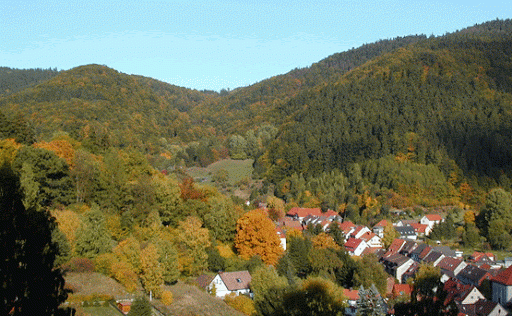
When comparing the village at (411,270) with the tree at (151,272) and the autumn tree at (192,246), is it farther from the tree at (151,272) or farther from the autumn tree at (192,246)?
the tree at (151,272)

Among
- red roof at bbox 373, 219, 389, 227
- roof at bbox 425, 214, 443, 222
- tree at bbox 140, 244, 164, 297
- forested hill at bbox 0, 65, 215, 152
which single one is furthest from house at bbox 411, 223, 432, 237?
forested hill at bbox 0, 65, 215, 152

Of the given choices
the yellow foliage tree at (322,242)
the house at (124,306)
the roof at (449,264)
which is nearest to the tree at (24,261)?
the house at (124,306)

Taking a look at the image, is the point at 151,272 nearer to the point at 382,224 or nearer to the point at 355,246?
the point at 355,246

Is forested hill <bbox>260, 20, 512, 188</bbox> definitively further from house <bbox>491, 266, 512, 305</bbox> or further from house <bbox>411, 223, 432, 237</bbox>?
house <bbox>491, 266, 512, 305</bbox>

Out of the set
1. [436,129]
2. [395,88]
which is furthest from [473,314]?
[395,88]

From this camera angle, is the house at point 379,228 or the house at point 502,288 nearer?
the house at point 502,288

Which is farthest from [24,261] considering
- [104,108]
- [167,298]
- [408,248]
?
[104,108]

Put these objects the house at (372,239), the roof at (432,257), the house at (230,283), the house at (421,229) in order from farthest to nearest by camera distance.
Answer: the house at (421,229) → the house at (372,239) → the roof at (432,257) → the house at (230,283)
